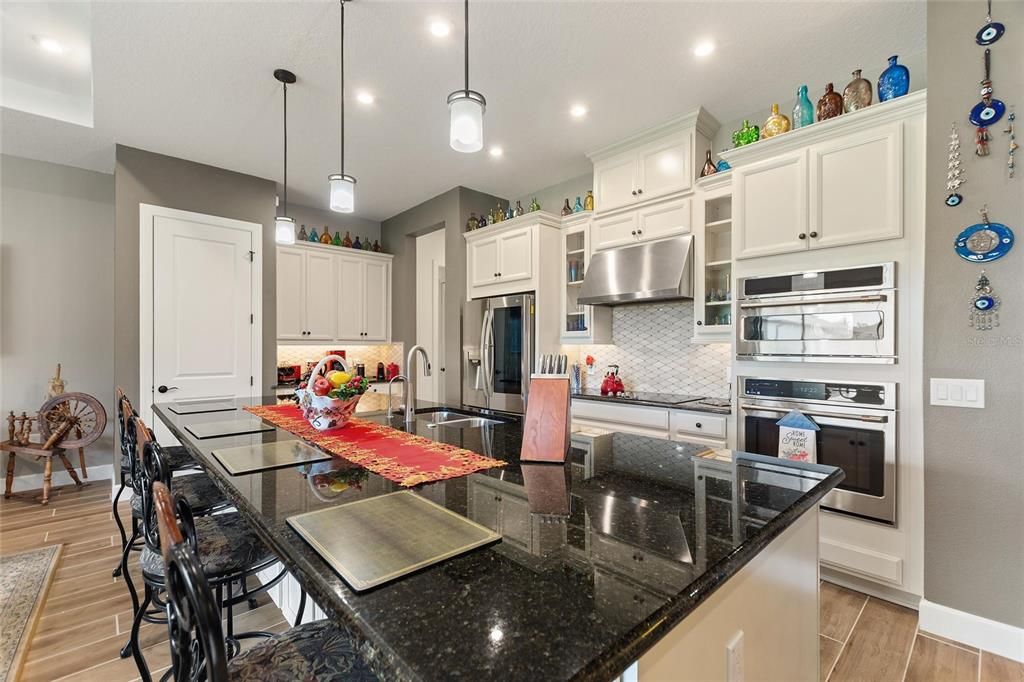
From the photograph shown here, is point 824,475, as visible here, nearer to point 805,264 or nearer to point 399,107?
point 805,264

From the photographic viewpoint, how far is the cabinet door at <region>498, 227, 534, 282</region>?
396 centimetres

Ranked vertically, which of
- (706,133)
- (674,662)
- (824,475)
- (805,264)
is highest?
(706,133)

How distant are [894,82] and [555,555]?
281 cm

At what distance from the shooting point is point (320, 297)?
16.8ft

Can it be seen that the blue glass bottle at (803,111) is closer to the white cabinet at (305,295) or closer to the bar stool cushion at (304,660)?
the bar stool cushion at (304,660)

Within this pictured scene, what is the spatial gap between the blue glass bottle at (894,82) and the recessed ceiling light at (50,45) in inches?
179

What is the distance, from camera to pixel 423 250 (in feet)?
18.5

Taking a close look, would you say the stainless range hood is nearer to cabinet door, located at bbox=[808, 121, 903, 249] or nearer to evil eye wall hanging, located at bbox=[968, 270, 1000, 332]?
cabinet door, located at bbox=[808, 121, 903, 249]

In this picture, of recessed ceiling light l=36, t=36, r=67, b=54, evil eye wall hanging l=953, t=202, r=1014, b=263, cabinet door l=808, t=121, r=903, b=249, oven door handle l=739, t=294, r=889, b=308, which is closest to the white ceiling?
recessed ceiling light l=36, t=36, r=67, b=54

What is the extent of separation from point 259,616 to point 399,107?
2.98 metres

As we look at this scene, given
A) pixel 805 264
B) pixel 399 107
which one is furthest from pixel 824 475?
pixel 399 107

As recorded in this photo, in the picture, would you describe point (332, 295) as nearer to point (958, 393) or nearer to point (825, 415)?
point (825, 415)

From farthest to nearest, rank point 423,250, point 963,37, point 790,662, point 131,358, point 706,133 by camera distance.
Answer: point 423,250 < point 131,358 < point 706,133 < point 963,37 < point 790,662

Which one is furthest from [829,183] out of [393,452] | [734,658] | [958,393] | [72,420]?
[72,420]
